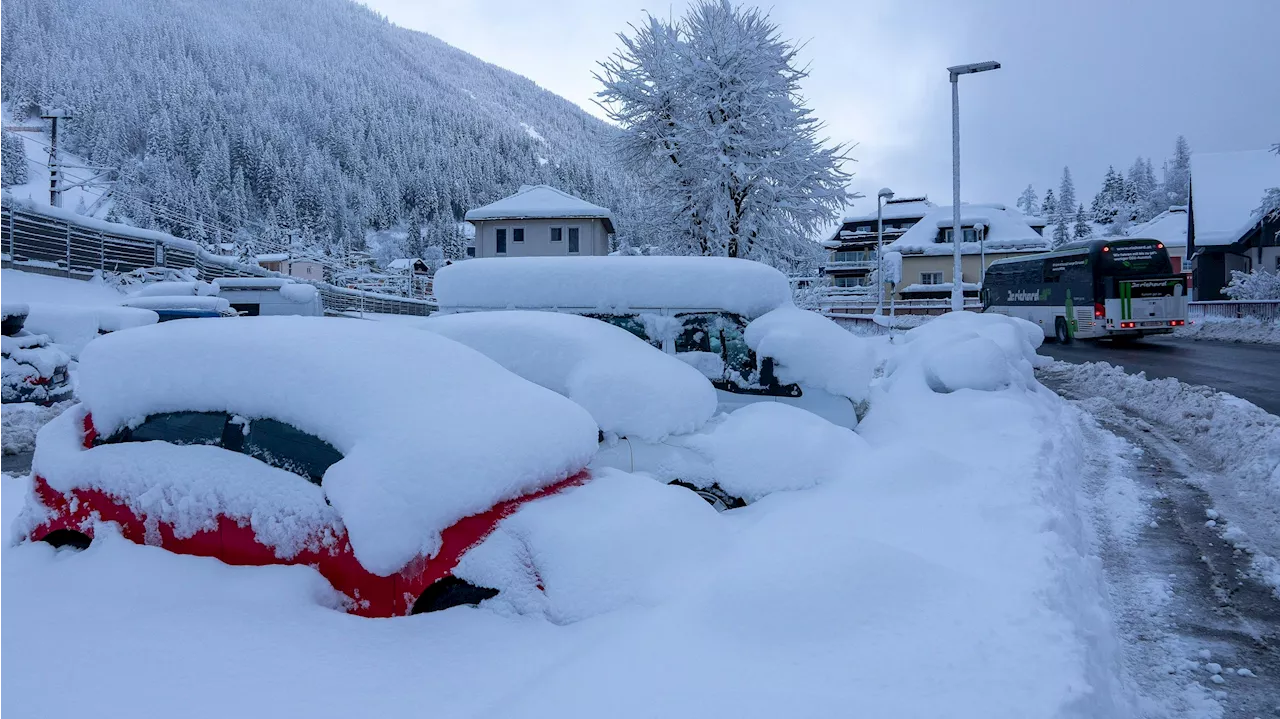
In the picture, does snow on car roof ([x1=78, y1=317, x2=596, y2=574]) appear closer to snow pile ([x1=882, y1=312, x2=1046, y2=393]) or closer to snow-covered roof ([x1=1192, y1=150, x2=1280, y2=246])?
snow pile ([x1=882, y1=312, x2=1046, y2=393])

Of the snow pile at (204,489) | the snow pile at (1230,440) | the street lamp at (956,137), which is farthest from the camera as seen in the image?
the street lamp at (956,137)

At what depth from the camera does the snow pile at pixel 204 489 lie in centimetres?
317

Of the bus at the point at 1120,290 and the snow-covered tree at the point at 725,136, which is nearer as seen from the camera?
the snow-covered tree at the point at 725,136

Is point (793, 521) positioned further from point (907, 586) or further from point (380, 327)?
point (380, 327)

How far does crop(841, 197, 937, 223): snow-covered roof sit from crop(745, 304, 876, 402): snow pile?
205 feet

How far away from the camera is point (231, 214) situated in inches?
3462

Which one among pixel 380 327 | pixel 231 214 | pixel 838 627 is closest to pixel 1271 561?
pixel 838 627

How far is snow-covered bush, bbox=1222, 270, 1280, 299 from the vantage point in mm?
29734

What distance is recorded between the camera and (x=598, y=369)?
→ 537cm

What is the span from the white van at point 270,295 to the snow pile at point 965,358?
68.7ft

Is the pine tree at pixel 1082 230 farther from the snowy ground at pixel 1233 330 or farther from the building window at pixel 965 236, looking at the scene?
the snowy ground at pixel 1233 330

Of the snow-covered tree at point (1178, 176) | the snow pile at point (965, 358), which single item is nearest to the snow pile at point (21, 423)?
the snow pile at point (965, 358)

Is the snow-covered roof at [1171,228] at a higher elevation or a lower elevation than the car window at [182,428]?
higher

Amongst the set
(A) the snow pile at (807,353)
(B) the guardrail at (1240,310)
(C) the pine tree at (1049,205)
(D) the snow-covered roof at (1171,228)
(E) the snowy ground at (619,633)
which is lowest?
(E) the snowy ground at (619,633)
